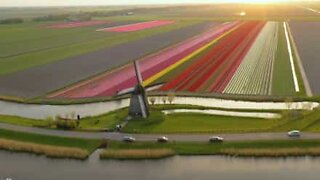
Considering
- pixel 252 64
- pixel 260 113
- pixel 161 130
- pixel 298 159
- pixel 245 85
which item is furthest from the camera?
pixel 252 64

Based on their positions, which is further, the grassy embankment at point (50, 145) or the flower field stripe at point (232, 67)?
the flower field stripe at point (232, 67)

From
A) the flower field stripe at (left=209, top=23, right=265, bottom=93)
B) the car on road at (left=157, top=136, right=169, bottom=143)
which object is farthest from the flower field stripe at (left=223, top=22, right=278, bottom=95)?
the car on road at (left=157, top=136, right=169, bottom=143)

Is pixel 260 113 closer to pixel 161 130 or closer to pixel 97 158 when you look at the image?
pixel 161 130

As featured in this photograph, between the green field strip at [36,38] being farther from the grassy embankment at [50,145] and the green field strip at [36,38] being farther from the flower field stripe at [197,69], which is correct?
the grassy embankment at [50,145]

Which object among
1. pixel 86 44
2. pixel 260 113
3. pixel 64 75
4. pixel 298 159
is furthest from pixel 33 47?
pixel 298 159

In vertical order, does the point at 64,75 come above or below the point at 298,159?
above

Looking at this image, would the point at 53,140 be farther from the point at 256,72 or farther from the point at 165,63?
the point at 165,63

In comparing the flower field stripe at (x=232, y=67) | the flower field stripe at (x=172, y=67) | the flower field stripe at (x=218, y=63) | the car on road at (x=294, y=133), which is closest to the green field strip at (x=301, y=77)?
the flower field stripe at (x=232, y=67)

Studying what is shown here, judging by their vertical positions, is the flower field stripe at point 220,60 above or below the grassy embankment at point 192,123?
above

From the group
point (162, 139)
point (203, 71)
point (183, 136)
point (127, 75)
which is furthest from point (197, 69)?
point (162, 139)
